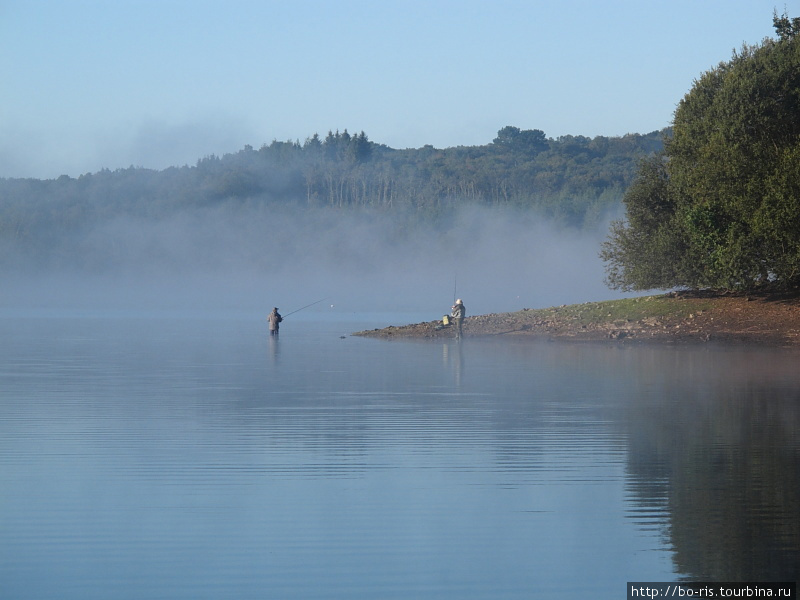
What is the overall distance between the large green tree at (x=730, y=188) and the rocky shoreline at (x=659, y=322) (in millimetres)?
661

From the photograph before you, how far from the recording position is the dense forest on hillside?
142 metres

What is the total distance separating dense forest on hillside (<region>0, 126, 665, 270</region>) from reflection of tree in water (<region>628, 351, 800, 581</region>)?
117 metres

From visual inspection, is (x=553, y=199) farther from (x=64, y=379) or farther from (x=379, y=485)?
(x=379, y=485)

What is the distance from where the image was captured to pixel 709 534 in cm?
776

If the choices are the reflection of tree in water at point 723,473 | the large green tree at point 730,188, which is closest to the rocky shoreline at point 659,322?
the large green tree at point 730,188

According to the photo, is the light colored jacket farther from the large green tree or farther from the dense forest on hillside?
the dense forest on hillside

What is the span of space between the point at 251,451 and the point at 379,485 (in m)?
2.20

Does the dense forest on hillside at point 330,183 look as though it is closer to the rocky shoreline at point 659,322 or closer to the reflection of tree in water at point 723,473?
the rocky shoreline at point 659,322

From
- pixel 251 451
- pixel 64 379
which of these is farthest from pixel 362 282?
pixel 251 451

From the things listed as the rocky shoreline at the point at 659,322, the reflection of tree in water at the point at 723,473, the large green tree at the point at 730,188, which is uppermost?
the large green tree at the point at 730,188

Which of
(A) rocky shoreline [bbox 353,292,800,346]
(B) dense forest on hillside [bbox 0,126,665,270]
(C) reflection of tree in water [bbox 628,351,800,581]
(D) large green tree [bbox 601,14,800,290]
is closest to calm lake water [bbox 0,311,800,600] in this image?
(C) reflection of tree in water [bbox 628,351,800,581]

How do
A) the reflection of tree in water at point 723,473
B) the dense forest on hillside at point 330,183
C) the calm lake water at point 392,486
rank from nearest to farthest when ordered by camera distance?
the calm lake water at point 392,486 → the reflection of tree in water at point 723,473 → the dense forest on hillside at point 330,183

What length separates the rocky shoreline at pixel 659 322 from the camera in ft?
96.8

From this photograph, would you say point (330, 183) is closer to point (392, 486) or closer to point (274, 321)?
point (274, 321)
